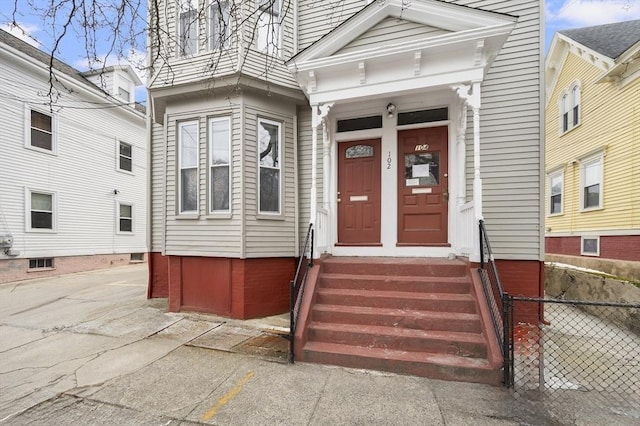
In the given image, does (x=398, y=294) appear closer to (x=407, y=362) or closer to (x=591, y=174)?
(x=407, y=362)

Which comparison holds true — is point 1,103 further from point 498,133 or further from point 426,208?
point 498,133

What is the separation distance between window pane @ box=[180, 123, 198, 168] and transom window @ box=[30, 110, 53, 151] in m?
8.03

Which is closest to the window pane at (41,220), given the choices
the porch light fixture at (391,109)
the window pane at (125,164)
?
the window pane at (125,164)

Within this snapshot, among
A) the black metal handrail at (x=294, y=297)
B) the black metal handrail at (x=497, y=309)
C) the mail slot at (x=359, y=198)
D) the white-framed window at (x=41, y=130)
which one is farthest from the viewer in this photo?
the white-framed window at (x=41, y=130)

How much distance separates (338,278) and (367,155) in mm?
2461

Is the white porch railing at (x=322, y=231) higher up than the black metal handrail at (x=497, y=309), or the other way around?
the white porch railing at (x=322, y=231)

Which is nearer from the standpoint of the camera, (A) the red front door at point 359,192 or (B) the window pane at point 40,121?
(A) the red front door at point 359,192

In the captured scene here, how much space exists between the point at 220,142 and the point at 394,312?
437cm

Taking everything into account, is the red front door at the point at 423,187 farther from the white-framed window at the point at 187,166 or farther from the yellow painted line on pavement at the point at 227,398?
the white-framed window at the point at 187,166

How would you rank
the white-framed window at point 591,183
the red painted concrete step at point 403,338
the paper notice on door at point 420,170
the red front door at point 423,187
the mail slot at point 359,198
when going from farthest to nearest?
the white-framed window at point 591,183
the mail slot at point 359,198
the paper notice on door at point 420,170
the red front door at point 423,187
the red painted concrete step at point 403,338

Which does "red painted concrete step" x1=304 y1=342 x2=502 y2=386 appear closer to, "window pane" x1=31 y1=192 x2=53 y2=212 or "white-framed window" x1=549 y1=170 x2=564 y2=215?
"white-framed window" x1=549 y1=170 x2=564 y2=215

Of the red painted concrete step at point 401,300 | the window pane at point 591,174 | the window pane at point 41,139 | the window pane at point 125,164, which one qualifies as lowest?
the red painted concrete step at point 401,300

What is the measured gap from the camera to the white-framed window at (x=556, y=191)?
474 inches

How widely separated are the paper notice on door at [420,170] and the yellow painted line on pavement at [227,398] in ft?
13.5
